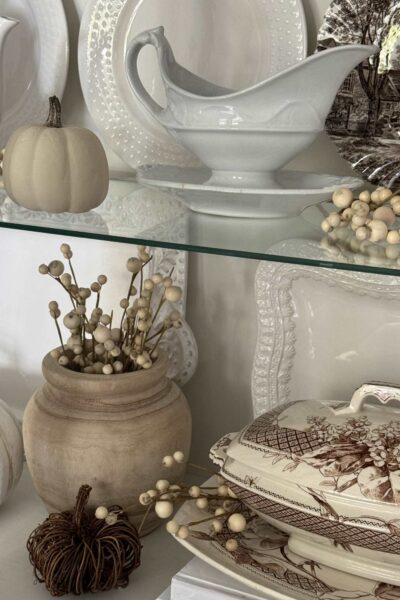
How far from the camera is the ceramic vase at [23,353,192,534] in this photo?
2.29 ft

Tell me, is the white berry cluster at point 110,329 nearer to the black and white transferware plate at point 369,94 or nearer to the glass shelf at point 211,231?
the glass shelf at point 211,231

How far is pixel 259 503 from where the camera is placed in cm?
60

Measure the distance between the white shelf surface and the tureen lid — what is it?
0.14 meters

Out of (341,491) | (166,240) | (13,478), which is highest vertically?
(166,240)

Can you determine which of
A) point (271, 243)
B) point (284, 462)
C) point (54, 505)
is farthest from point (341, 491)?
point (54, 505)

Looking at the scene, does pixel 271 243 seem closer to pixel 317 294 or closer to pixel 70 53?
Result: pixel 317 294

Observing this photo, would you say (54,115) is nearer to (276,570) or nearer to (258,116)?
(258,116)

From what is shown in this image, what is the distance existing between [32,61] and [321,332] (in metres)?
0.38

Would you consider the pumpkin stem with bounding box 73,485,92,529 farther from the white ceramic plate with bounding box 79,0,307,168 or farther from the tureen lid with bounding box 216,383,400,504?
the white ceramic plate with bounding box 79,0,307,168

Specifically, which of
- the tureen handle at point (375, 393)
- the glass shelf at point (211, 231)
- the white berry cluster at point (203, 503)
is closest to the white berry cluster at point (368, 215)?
the glass shelf at point (211, 231)

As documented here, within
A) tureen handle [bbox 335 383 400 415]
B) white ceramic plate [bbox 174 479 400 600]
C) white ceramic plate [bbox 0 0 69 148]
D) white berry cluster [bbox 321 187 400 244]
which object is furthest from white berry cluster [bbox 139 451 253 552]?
white ceramic plate [bbox 0 0 69 148]

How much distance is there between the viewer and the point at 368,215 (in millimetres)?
605

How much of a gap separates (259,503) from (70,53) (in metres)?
0.47

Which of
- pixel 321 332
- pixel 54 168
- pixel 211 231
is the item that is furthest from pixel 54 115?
pixel 321 332
